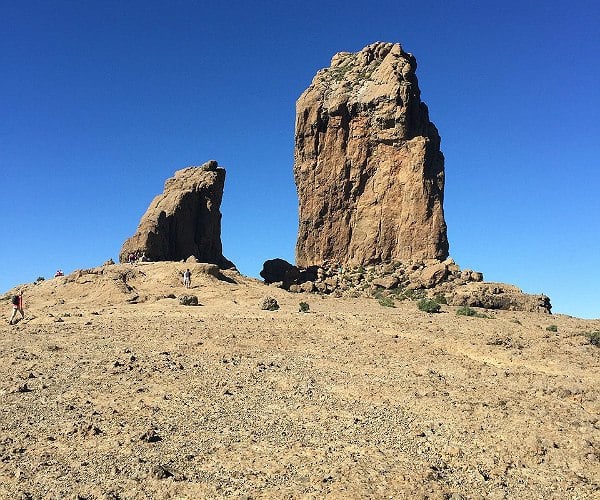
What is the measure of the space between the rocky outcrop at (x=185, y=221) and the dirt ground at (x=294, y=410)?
65.3 ft

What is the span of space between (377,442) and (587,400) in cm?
585

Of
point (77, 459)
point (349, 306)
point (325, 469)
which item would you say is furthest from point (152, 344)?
point (349, 306)

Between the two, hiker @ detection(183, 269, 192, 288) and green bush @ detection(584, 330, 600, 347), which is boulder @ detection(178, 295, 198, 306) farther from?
green bush @ detection(584, 330, 600, 347)

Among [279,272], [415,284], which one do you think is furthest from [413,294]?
[279,272]

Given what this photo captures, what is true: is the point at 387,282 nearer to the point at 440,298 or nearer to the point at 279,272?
the point at 440,298

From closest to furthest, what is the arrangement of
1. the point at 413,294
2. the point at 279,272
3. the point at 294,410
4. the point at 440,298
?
the point at 294,410, the point at 440,298, the point at 413,294, the point at 279,272

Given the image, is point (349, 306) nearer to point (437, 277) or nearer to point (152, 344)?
point (437, 277)

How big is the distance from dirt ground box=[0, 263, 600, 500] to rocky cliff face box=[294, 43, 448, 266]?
21653mm

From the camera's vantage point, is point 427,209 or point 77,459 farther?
point 427,209

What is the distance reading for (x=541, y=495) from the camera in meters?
8.33

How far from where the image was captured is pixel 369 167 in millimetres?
44938

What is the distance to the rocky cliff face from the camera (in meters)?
41.9

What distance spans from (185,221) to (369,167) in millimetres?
15564

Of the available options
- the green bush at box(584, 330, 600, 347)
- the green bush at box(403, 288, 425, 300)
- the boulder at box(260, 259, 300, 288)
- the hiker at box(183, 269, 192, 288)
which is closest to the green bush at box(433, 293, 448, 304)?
the green bush at box(403, 288, 425, 300)
